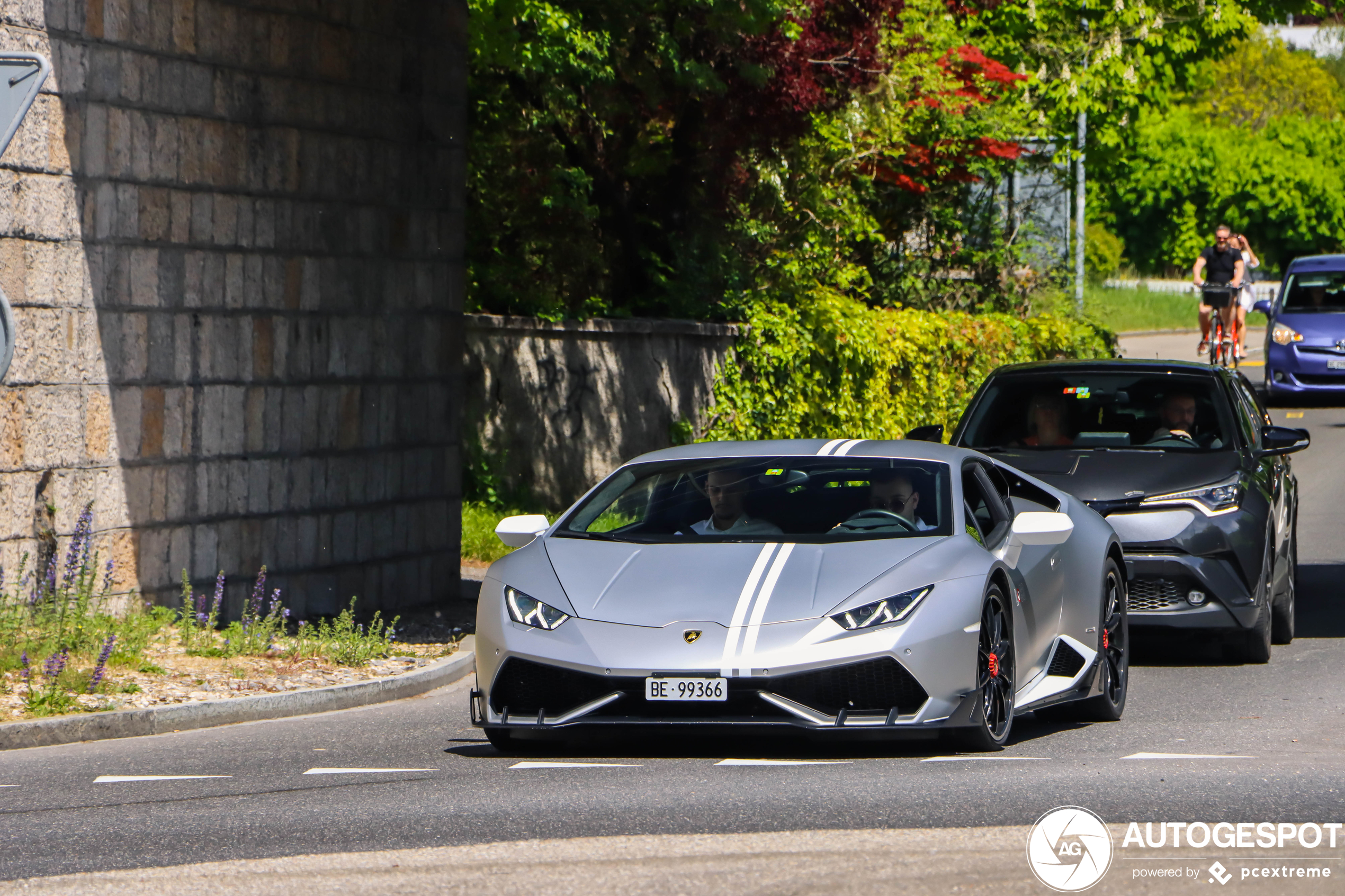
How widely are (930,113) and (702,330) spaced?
605cm

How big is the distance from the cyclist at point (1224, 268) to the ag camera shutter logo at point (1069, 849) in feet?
70.7

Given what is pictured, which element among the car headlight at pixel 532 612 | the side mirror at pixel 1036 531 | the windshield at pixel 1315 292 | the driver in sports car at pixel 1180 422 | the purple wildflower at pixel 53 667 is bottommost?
the purple wildflower at pixel 53 667

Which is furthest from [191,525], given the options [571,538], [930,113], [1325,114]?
[1325,114]

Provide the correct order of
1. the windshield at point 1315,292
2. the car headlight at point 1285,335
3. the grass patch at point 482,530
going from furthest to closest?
1. the windshield at point 1315,292
2. the car headlight at point 1285,335
3. the grass patch at point 482,530

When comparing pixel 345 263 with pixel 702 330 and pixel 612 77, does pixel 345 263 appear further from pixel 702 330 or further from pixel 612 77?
pixel 702 330

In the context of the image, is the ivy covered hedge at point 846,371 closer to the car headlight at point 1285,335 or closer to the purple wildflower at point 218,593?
the car headlight at point 1285,335

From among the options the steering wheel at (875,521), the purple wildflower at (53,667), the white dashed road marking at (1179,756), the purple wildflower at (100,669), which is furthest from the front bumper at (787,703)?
the purple wildflower at (53,667)

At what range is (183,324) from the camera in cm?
1145

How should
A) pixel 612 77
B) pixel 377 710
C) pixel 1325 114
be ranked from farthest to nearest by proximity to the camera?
pixel 1325 114
pixel 612 77
pixel 377 710

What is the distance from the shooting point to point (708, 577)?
7266 millimetres

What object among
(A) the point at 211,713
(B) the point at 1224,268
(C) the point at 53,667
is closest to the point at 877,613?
(A) the point at 211,713

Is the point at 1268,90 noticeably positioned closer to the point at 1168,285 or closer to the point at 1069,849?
the point at 1168,285

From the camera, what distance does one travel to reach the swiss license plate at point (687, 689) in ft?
22.6

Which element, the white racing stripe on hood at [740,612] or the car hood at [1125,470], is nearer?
the white racing stripe on hood at [740,612]
